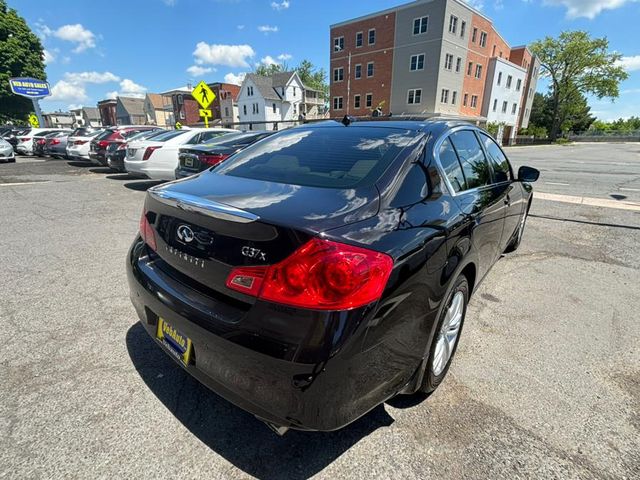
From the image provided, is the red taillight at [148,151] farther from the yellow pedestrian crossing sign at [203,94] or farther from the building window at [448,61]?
the building window at [448,61]

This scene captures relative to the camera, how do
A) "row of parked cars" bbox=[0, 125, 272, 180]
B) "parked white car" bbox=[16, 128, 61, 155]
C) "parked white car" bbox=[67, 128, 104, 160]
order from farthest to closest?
"parked white car" bbox=[16, 128, 61, 155] < "parked white car" bbox=[67, 128, 104, 160] < "row of parked cars" bbox=[0, 125, 272, 180]

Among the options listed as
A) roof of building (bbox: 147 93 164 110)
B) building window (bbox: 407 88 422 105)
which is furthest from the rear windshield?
roof of building (bbox: 147 93 164 110)

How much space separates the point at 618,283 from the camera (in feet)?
12.5

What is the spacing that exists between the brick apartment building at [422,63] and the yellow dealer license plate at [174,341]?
35.0m

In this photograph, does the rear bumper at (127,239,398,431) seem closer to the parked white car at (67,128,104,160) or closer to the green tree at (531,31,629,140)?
the parked white car at (67,128,104,160)

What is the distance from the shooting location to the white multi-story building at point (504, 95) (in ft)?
137

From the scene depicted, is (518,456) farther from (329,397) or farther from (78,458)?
(78,458)

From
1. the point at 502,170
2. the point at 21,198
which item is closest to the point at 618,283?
the point at 502,170

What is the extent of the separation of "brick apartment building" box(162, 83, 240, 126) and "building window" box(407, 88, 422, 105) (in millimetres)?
31733

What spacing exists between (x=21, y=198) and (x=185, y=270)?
8737 millimetres

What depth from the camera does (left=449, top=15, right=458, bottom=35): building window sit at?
1331 inches

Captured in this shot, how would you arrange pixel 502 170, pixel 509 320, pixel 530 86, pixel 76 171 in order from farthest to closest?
pixel 530 86, pixel 76 171, pixel 502 170, pixel 509 320

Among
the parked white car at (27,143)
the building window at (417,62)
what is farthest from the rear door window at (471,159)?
the building window at (417,62)

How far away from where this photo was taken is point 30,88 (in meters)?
29.6
